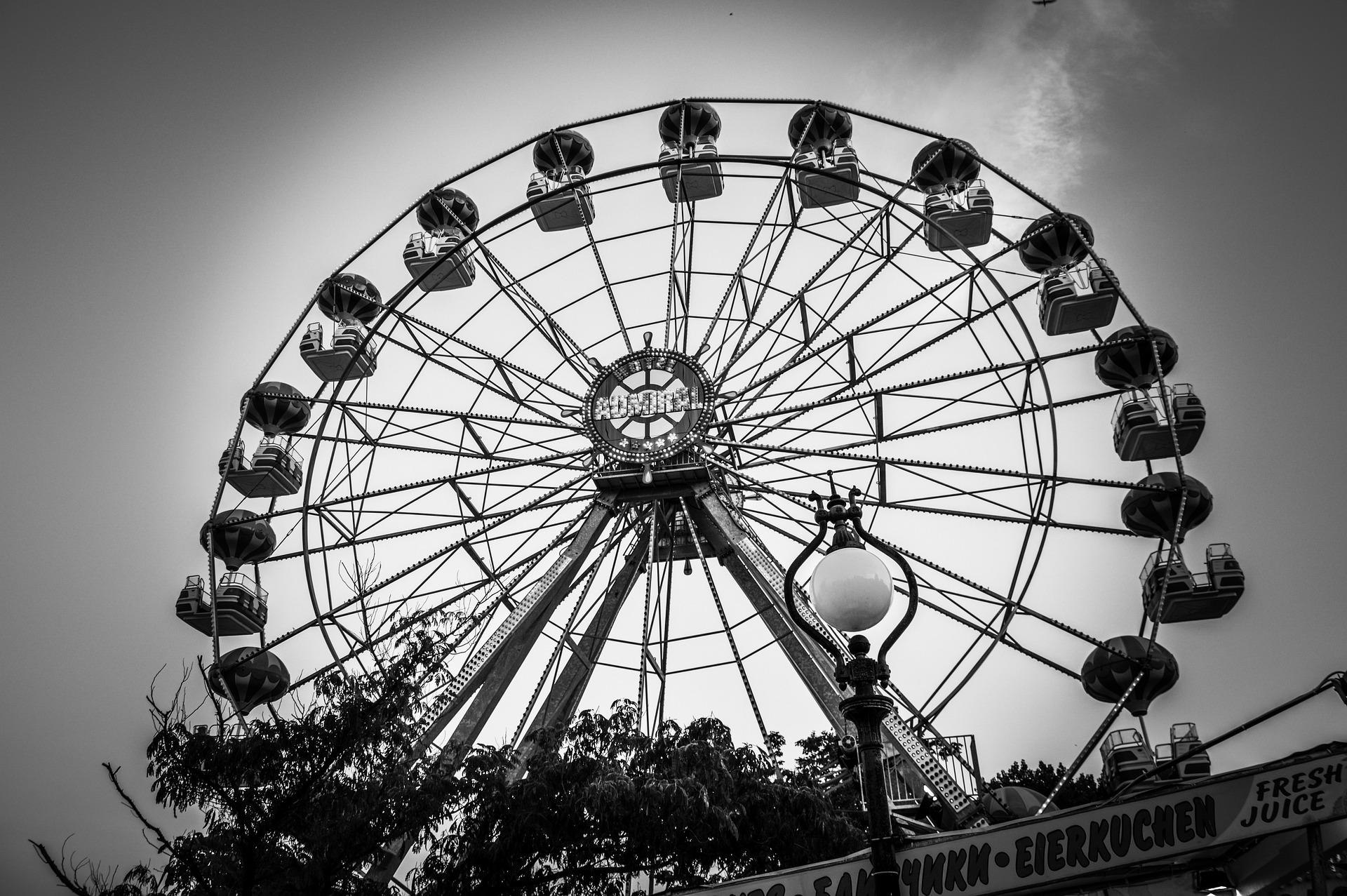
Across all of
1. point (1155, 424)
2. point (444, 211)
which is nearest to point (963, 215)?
point (1155, 424)

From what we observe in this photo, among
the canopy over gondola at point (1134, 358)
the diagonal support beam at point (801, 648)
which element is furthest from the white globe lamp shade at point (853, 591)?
the canopy over gondola at point (1134, 358)

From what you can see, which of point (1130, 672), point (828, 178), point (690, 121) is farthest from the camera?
point (690, 121)

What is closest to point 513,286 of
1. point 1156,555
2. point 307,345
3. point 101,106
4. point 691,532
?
point 307,345

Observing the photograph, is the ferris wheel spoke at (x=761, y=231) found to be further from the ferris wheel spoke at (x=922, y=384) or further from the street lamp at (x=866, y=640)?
the street lamp at (x=866, y=640)

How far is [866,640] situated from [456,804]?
832 cm

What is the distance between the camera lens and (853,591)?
6195 mm

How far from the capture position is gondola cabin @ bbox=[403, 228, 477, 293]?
2037 cm

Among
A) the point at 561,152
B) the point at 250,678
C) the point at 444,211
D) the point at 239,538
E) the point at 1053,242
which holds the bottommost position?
the point at 250,678

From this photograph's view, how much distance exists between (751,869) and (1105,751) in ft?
17.1

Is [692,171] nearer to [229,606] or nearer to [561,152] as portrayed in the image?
[561,152]

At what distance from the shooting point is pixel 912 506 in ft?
56.8

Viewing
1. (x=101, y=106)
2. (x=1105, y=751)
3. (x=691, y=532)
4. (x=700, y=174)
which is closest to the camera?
(x=1105, y=751)

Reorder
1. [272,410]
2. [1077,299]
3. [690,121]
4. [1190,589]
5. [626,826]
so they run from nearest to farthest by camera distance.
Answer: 1. [626,826]
2. [1190,589]
3. [1077,299]
4. [272,410]
5. [690,121]

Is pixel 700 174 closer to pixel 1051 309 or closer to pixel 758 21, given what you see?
pixel 1051 309
